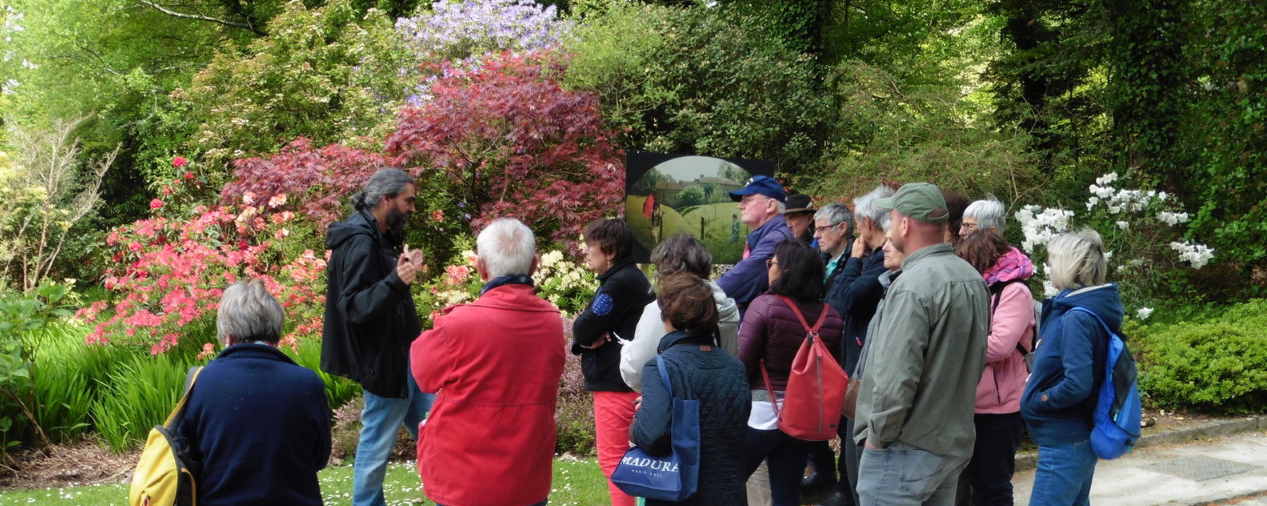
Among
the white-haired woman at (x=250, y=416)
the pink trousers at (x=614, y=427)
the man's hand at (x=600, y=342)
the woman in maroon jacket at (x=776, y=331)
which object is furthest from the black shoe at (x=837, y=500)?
the white-haired woman at (x=250, y=416)

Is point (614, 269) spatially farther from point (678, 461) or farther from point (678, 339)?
point (678, 461)

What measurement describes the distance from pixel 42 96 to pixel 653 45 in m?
16.8

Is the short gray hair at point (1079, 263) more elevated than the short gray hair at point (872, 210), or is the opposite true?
the short gray hair at point (872, 210)

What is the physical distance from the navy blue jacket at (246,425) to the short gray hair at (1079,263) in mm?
→ 3049

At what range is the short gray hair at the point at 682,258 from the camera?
4.55m

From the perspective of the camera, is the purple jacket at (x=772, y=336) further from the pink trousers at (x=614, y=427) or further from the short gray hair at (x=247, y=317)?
the short gray hair at (x=247, y=317)

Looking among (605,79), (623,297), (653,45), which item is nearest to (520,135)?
(605,79)

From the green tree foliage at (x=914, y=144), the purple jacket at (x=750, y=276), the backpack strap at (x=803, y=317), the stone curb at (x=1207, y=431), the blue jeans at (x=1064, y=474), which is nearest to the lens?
the blue jeans at (x=1064, y=474)

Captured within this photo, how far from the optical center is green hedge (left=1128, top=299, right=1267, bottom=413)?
8859 millimetres

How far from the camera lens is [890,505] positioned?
145 inches

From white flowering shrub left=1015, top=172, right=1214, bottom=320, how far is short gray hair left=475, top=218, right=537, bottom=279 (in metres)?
7.37

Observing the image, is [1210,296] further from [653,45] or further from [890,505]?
[890,505]

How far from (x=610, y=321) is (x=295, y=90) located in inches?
510

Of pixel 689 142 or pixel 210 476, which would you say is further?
pixel 689 142
